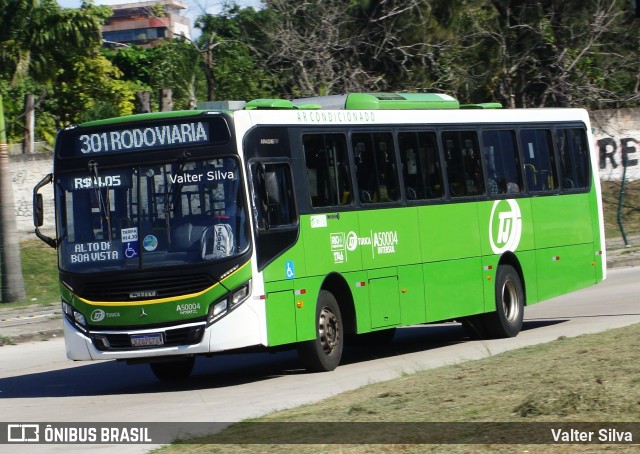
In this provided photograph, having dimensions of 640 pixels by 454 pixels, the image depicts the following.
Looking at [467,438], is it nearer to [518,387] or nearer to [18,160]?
[518,387]

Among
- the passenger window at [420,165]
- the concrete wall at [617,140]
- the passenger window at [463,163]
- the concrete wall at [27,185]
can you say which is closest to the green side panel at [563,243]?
the passenger window at [463,163]

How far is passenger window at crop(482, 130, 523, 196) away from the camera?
17250 millimetres

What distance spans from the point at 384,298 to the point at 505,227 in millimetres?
3181

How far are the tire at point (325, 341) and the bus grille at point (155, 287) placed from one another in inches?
62.4

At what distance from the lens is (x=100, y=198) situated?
13.3 metres

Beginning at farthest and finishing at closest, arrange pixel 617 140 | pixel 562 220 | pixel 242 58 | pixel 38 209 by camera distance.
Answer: pixel 617 140 < pixel 242 58 < pixel 562 220 < pixel 38 209

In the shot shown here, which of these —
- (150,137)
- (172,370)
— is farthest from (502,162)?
(150,137)

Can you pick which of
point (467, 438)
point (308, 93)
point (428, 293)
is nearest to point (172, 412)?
point (467, 438)

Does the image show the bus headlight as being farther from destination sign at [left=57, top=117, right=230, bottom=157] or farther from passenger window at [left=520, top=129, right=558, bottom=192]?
passenger window at [left=520, top=129, right=558, bottom=192]

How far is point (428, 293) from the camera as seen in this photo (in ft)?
51.6

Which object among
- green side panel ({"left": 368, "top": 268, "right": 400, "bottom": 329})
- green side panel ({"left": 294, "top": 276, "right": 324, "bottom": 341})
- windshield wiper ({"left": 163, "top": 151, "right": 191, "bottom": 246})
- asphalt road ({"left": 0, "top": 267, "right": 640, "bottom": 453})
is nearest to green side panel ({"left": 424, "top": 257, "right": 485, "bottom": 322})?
asphalt road ({"left": 0, "top": 267, "right": 640, "bottom": 453})

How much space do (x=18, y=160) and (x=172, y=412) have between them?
70.3 feet

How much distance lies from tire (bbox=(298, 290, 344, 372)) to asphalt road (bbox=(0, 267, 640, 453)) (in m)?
0.16

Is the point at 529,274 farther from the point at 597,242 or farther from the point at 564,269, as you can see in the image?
the point at 597,242
